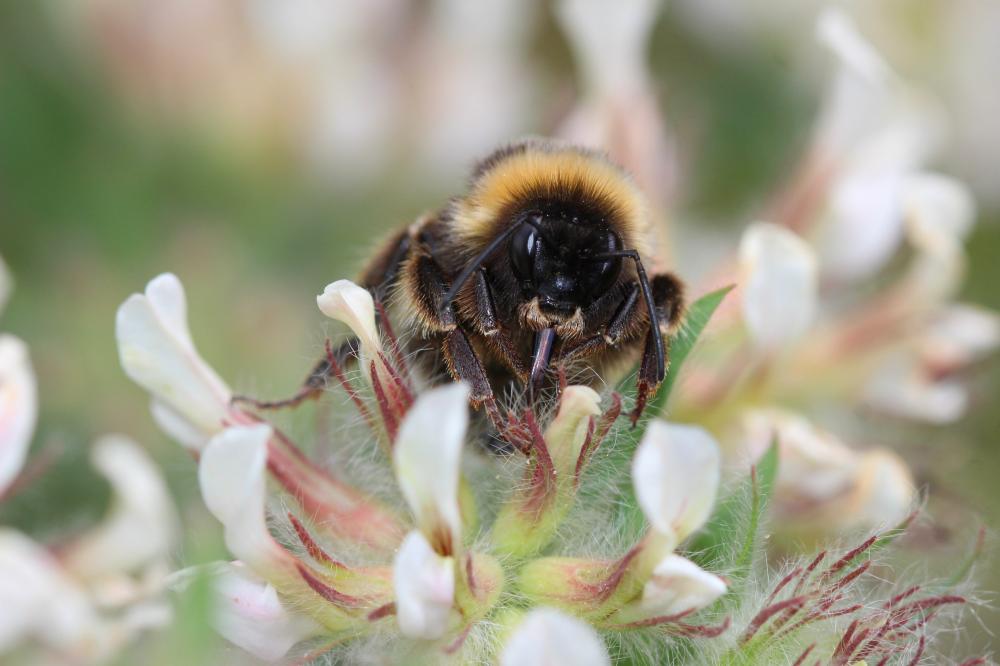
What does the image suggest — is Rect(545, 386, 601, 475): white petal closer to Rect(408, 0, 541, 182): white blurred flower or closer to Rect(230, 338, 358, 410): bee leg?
Rect(230, 338, 358, 410): bee leg

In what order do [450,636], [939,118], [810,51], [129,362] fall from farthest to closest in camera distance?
[810,51]
[939,118]
[129,362]
[450,636]

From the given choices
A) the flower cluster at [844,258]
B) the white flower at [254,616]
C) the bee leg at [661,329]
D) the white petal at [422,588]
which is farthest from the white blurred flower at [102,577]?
the flower cluster at [844,258]

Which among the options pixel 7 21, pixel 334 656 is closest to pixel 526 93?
pixel 7 21

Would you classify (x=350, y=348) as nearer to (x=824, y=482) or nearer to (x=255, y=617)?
(x=255, y=617)

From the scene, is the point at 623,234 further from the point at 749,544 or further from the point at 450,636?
the point at 450,636

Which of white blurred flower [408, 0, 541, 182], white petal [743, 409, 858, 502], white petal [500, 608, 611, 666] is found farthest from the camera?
white blurred flower [408, 0, 541, 182]

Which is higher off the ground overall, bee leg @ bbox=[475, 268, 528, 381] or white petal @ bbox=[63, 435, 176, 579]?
bee leg @ bbox=[475, 268, 528, 381]

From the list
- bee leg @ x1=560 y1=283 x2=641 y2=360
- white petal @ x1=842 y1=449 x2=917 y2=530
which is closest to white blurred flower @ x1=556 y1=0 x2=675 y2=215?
white petal @ x1=842 y1=449 x2=917 y2=530
